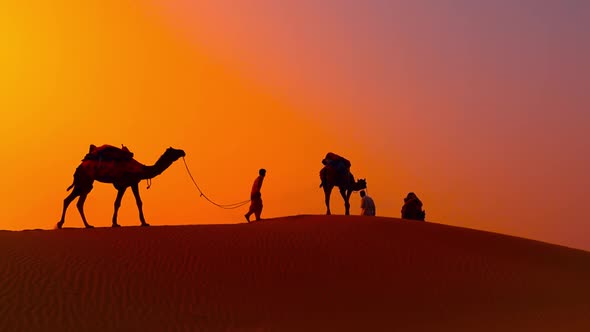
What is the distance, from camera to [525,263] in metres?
18.8

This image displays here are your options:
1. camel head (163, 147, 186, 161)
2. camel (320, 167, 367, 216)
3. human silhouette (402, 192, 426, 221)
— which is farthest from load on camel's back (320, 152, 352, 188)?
camel head (163, 147, 186, 161)

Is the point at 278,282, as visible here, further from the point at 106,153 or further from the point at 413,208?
the point at 413,208

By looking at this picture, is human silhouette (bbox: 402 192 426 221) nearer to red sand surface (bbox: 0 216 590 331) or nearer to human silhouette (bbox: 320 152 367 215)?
human silhouette (bbox: 320 152 367 215)

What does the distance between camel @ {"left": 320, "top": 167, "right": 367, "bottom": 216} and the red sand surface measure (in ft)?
10.2

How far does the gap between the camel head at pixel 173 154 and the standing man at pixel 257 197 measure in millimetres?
2462

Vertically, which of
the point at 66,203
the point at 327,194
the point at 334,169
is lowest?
the point at 66,203

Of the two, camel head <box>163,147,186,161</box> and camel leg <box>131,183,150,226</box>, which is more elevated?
camel head <box>163,147,186,161</box>

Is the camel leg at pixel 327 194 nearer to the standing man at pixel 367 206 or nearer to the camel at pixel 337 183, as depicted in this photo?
the camel at pixel 337 183

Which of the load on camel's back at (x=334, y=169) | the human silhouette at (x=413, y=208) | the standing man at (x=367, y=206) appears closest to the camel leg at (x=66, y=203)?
the load on camel's back at (x=334, y=169)

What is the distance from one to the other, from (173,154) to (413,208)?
33.5ft

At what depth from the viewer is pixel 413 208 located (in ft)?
87.2

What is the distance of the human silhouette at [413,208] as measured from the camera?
1046 inches

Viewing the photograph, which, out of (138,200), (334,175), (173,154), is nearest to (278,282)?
(138,200)

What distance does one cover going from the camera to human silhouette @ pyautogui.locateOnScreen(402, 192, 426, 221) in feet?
87.2
